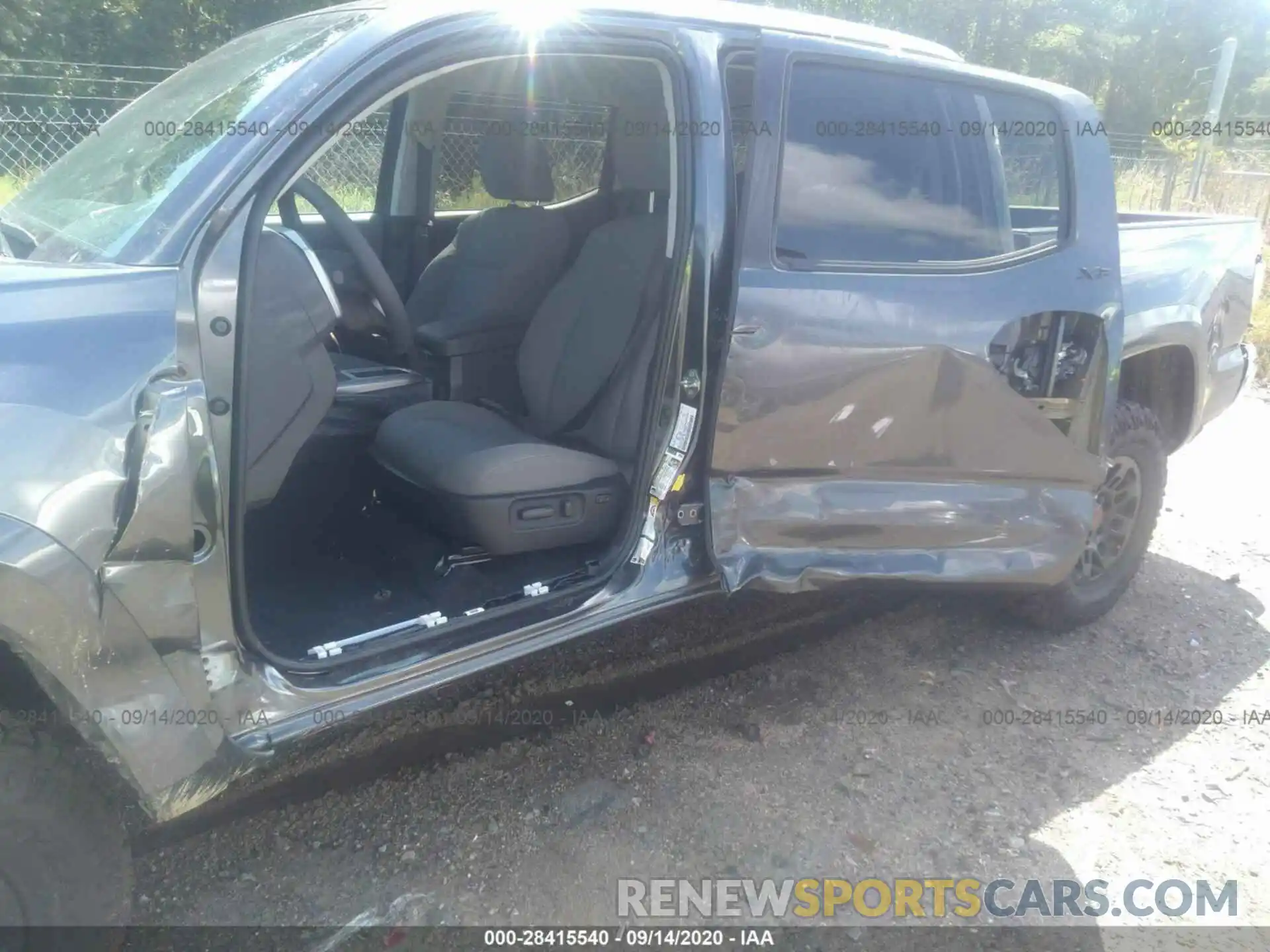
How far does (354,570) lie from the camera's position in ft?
8.11

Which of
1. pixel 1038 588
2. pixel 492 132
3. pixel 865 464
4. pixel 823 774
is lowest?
pixel 823 774

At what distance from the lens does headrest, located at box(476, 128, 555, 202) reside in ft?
10.7

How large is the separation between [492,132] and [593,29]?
4.11 feet

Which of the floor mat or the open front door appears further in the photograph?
the open front door

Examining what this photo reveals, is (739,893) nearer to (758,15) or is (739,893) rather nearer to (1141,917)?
(1141,917)

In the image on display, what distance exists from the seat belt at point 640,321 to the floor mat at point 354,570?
0.50m

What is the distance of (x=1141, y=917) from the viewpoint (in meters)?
2.29

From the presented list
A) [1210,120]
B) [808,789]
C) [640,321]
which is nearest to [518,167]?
[640,321]

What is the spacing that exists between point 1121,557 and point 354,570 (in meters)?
2.77

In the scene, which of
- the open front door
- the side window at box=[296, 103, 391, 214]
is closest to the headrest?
the side window at box=[296, 103, 391, 214]

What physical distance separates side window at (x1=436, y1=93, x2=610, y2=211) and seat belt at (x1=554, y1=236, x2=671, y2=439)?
2.75ft

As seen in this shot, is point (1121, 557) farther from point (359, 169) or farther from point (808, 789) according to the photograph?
point (359, 169)

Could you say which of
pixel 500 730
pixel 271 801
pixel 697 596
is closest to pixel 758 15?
pixel 697 596

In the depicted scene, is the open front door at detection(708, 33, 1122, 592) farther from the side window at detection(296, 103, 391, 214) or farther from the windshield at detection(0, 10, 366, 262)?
the side window at detection(296, 103, 391, 214)
